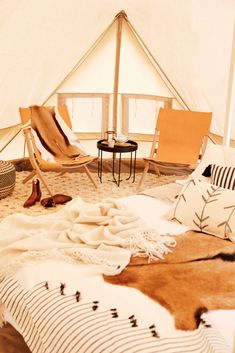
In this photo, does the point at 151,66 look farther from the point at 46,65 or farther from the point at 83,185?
the point at 83,185

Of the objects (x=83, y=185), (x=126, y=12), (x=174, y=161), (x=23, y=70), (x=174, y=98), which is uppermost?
(x=126, y=12)

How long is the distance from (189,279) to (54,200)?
2412 mm

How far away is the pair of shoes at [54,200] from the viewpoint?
13.3 feet

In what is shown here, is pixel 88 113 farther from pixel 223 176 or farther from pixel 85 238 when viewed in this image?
pixel 85 238

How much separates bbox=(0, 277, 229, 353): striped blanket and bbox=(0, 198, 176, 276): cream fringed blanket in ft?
0.79

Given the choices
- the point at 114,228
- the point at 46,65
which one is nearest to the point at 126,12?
the point at 46,65

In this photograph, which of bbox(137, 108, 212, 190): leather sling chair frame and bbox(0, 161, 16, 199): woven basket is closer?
bbox(0, 161, 16, 199): woven basket

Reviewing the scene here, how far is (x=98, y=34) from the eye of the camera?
4.97m

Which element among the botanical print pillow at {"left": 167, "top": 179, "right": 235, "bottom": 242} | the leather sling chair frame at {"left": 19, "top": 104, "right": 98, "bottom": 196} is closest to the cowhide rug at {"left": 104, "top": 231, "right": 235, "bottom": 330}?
the botanical print pillow at {"left": 167, "top": 179, "right": 235, "bottom": 242}

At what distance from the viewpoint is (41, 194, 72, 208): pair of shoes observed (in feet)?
13.3

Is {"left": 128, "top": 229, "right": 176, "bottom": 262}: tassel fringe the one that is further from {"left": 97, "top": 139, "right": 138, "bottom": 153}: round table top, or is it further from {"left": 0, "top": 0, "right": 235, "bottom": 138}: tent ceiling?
{"left": 0, "top": 0, "right": 235, "bottom": 138}: tent ceiling

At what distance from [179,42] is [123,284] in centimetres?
354

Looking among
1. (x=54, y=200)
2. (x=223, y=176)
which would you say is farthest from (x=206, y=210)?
(x=54, y=200)

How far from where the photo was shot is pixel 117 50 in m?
5.07
